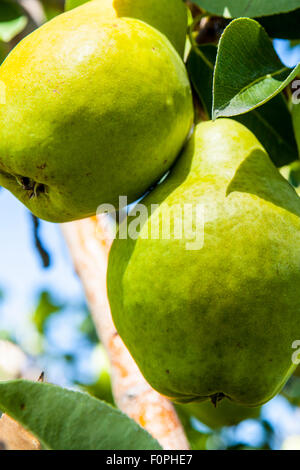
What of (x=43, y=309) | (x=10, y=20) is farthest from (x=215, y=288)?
(x=43, y=309)

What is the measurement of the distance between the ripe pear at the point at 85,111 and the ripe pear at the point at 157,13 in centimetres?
4

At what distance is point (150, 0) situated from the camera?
3.64ft

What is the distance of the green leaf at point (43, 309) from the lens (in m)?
3.42

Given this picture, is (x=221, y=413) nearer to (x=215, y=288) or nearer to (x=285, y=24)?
(x=215, y=288)

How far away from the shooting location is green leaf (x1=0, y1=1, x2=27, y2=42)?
1778mm

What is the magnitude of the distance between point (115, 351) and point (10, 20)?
3.46 feet

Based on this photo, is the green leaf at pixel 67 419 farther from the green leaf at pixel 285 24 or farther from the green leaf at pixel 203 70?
the green leaf at pixel 285 24

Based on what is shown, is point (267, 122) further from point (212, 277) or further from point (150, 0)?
point (212, 277)

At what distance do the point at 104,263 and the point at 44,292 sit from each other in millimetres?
1883

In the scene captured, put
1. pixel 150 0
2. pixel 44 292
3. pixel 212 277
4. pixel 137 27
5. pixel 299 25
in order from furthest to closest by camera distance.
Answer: pixel 44 292 < pixel 299 25 < pixel 150 0 < pixel 137 27 < pixel 212 277

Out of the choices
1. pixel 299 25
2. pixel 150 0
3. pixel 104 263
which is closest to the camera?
pixel 150 0

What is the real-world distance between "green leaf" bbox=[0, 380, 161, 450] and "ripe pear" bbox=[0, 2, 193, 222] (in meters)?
0.35

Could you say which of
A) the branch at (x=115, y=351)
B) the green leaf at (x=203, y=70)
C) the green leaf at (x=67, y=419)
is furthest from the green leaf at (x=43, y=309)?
the green leaf at (x=67, y=419)

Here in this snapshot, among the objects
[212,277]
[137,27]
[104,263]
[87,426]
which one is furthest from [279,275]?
[104,263]
